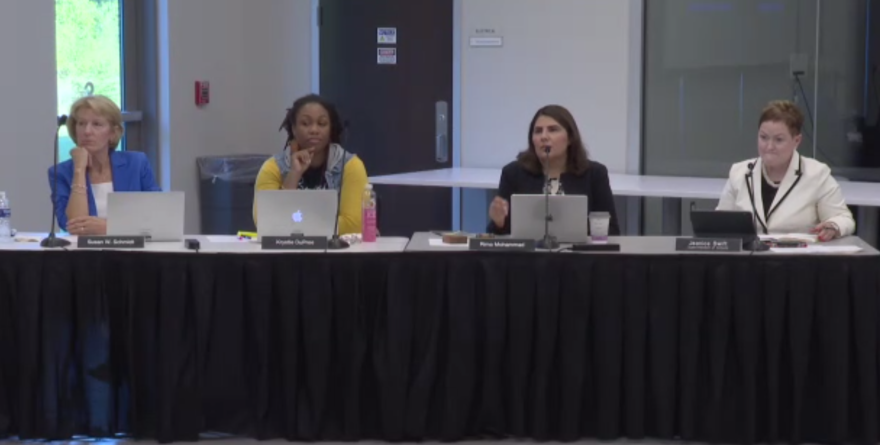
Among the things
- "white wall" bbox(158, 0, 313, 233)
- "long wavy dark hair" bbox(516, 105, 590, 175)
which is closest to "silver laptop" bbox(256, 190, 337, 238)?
"long wavy dark hair" bbox(516, 105, 590, 175)

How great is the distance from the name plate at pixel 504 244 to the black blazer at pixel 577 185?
0.87 metres

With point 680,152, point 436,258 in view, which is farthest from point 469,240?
point 680,152

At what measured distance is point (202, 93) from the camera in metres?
7.24

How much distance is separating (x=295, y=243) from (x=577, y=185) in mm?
1291

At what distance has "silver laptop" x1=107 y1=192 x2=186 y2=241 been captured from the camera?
432 cm

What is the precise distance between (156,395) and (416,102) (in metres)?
3.95

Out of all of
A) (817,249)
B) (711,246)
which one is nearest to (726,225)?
(711,246)

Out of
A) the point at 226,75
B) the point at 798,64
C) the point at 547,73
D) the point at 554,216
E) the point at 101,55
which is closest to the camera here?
the point at 554,216

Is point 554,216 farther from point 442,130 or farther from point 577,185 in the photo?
point 442,130

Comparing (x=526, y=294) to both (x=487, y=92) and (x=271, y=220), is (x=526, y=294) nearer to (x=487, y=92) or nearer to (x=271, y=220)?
(x=271, y=220)

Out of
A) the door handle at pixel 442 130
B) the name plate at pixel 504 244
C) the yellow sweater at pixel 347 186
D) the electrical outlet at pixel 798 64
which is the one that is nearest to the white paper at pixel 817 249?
the name plate at pixel 504 244

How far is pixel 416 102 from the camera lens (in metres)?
7.77

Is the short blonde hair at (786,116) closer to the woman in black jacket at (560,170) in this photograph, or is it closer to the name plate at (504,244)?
the woman in black jacket at (560,170)

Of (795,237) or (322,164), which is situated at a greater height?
(322,164)
